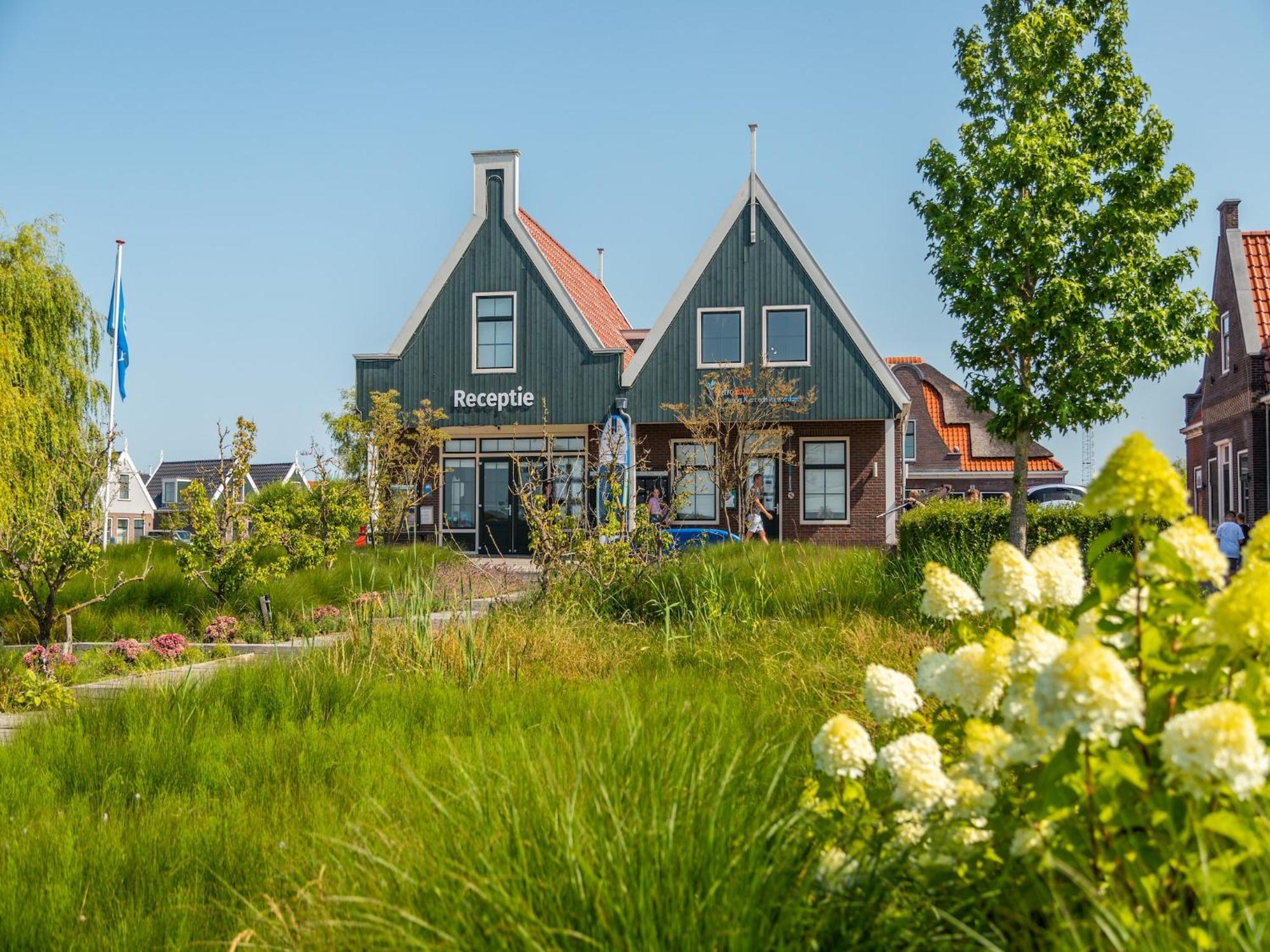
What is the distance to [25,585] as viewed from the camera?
9312mm

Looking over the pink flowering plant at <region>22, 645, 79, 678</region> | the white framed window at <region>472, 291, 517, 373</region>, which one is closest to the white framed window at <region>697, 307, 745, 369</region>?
the white framed window at <region>472, 291, 517, 373</region>

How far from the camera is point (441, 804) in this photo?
280 centimetres

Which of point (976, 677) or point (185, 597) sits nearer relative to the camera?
point (976, 677)

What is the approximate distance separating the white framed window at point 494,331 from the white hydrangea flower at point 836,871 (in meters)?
25.0

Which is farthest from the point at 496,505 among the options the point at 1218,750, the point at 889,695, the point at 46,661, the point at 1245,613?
the point at 1218,750

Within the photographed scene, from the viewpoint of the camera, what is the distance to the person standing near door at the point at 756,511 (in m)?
20.0

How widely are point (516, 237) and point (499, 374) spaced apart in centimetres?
348

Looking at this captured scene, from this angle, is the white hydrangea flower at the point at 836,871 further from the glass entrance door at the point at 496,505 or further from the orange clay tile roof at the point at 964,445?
the orange clay tile roof at the point at 964,445

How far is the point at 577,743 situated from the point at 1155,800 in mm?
1699

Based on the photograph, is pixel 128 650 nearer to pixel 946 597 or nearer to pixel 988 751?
pixel 946 597

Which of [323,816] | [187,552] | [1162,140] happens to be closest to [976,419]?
[1162,140]

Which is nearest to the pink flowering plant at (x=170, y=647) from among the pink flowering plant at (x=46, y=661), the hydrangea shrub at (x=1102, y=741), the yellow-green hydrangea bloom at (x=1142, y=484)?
the pink flowering plant at (x=46, y=661)

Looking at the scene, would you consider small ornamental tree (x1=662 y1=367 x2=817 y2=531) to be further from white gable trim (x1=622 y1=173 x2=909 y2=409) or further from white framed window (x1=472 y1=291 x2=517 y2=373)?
white framed window (x1=472 y1=291 x2=517 y2=373)

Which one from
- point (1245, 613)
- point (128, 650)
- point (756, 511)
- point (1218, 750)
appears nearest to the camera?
point (1218, 750)
